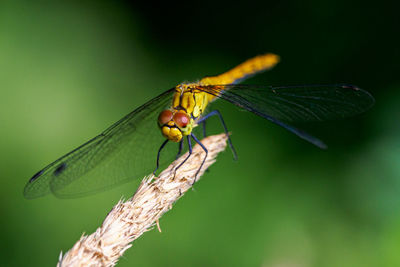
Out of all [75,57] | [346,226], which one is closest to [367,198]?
[346,226]

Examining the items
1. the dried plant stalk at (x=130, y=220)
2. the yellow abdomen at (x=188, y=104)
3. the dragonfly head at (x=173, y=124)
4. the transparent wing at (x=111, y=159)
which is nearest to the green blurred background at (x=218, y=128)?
the transparent wing at (x=111, y=159)

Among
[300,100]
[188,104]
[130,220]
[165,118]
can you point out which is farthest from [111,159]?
[300,100]

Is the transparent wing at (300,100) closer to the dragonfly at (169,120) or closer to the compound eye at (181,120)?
the dragonfly at (169,120)

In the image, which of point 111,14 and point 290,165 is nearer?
point 290,165

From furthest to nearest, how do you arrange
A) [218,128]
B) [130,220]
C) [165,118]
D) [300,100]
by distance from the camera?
[218,128] < [300,100] < [165,118] < [130,220]

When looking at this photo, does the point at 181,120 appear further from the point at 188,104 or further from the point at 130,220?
the point at 130,220

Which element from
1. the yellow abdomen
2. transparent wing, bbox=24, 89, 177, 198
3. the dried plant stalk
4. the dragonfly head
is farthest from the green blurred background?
the dried plant stalk

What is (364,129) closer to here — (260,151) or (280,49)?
(260,151)
